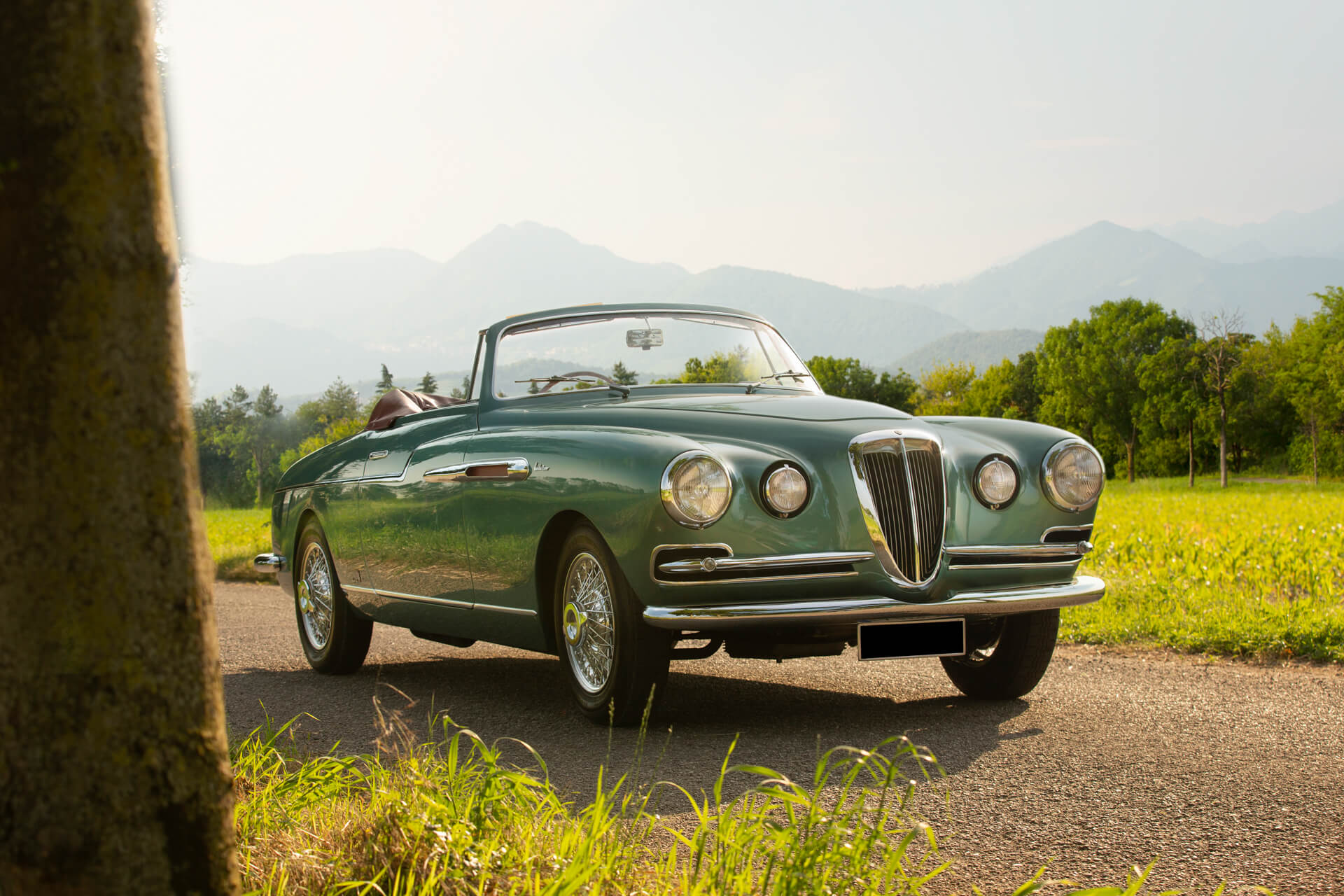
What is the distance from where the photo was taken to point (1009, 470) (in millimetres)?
5207

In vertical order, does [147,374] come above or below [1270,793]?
above

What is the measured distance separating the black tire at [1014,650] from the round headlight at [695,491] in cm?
145

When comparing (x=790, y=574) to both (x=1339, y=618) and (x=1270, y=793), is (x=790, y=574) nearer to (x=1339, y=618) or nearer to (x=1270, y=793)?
(x=1270, y=793)

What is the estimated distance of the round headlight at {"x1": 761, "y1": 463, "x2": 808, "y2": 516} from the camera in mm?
4703

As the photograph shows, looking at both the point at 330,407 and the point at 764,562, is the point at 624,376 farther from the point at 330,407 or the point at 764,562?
the point at 330,407

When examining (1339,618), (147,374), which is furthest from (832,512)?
(1339,618)

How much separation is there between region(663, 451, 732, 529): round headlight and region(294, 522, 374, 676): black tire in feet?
10.5

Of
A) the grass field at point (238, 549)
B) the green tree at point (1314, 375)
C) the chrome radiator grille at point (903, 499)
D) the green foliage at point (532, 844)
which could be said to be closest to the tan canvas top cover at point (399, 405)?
the chrome radiator grille at point (903, 499)

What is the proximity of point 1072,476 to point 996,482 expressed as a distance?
1.39 feet

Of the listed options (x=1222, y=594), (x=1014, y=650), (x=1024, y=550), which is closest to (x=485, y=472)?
(x=1024, y=550)

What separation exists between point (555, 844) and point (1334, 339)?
66162mm

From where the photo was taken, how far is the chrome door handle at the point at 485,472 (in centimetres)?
543

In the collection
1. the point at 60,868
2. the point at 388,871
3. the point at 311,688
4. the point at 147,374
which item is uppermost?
the point at 147,374

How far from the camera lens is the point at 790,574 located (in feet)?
15.4
